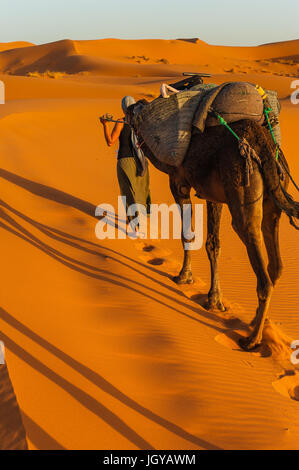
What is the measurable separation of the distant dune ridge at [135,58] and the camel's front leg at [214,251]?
37326mm

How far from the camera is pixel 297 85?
2867 cm

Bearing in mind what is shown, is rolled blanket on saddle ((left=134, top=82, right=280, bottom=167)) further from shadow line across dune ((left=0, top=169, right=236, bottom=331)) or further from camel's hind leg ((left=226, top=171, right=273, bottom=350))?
shadow line across dune ((left=0, top=169, right=236, bottom=331))

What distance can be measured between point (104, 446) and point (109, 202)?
738 cm

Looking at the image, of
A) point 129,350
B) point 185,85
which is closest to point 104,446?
point 129,350

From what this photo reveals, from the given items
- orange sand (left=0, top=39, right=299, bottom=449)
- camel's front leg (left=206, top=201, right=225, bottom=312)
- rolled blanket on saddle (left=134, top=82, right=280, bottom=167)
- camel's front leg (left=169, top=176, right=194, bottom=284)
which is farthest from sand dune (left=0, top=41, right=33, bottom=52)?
camel's front leg (left=206, top=201, right=225, bottom=312)

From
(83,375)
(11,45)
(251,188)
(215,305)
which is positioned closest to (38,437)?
(83,375)

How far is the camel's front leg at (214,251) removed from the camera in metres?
5.60

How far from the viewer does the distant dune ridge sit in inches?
1844

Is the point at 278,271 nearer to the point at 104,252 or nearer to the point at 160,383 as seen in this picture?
the point at 160,383

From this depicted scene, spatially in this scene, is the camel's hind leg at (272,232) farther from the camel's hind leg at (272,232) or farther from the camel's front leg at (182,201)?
the camel's front leg at (182,201)

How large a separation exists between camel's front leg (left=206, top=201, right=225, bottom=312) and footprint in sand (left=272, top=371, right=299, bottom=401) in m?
1.47

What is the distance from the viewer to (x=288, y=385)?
4160 mm

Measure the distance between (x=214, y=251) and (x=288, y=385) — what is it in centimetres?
201

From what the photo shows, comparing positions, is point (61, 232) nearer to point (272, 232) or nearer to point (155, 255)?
point (155, 255)
